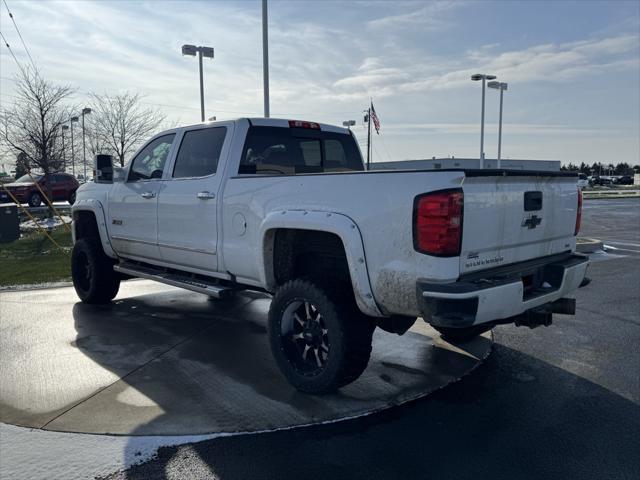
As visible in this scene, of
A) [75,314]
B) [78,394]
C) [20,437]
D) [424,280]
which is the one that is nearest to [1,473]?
[20,437]

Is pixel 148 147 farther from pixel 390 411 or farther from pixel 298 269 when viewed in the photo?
pixel 390 411

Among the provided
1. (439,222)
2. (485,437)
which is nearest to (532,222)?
(439,222)

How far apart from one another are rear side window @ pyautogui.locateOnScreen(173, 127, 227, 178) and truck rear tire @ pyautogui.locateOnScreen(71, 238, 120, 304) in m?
2.00

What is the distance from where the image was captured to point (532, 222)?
3984 mm

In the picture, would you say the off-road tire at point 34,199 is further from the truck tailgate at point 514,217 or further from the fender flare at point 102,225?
the truck tailgate at point 514,217

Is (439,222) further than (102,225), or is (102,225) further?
(102,225)

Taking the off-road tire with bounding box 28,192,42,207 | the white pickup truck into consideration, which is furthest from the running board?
the off-road tire with bounding box 28,192,42,207

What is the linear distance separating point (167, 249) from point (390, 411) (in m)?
2.95

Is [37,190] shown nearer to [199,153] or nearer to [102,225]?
[102,225]

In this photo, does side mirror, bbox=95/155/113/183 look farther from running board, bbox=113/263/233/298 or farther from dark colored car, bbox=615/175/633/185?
dark colored car, bbox=615/175/633/185

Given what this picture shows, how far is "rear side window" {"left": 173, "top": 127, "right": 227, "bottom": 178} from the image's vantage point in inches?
205

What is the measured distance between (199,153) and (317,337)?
2.30 metres

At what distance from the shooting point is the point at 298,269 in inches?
177

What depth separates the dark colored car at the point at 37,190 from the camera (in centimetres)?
2372
